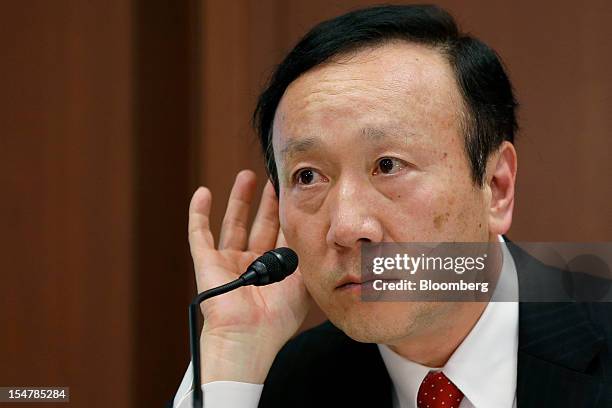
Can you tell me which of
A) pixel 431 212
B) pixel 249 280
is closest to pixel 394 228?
pixel 431 212

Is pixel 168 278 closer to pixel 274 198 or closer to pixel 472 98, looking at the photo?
pixel 274 198

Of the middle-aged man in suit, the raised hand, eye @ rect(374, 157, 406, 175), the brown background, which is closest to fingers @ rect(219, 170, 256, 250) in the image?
the raised hand

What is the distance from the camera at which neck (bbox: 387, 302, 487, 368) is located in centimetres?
146

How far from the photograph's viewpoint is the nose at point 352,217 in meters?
1.31

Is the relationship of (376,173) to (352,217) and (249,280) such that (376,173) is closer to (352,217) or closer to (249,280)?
(352,217)

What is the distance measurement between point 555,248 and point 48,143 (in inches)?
45.9

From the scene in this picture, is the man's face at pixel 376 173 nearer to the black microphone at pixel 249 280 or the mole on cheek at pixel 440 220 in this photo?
the mole on cheek at pixel 440 220

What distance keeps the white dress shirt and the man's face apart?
12 cm

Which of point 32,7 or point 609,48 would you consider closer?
point 609,48

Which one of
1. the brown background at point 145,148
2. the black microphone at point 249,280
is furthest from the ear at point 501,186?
the black microphone at point 249,280

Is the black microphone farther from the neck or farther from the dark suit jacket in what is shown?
the dark suit jacket

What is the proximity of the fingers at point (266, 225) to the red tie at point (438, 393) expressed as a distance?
17.7 inches

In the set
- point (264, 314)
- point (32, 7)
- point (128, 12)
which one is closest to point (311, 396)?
point (264, 314)

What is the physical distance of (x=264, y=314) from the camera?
1572 millimetres
